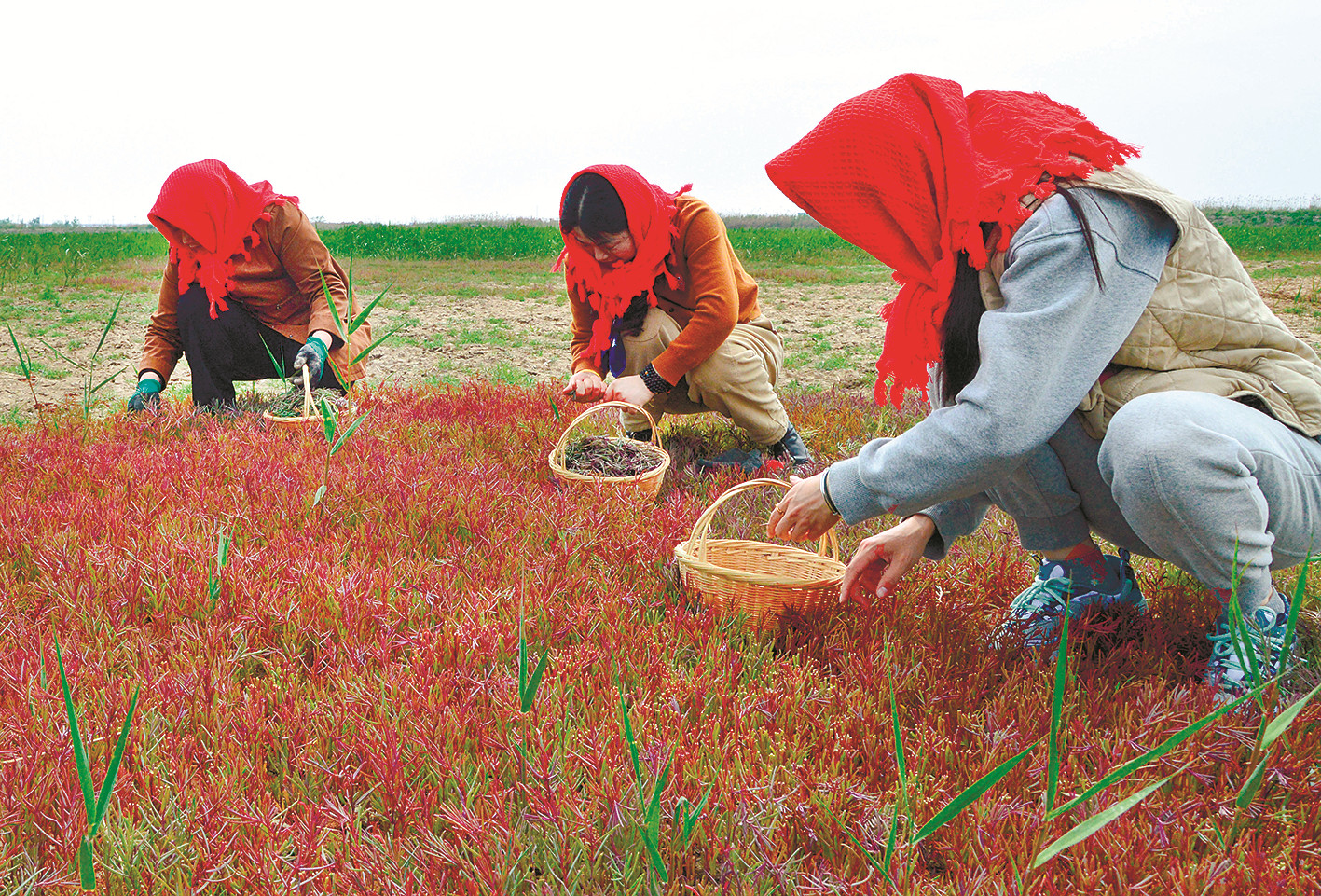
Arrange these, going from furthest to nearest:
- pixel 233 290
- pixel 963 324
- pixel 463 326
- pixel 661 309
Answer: pixel 463 326, pixel 233 290, pixel 661 309, pixel 963 324

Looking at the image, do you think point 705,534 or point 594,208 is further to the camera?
point 594,208

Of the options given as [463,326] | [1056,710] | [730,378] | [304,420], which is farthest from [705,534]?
[463,326]

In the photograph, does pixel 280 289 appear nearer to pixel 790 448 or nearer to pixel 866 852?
pixel 790 448

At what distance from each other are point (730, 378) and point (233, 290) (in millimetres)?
3090

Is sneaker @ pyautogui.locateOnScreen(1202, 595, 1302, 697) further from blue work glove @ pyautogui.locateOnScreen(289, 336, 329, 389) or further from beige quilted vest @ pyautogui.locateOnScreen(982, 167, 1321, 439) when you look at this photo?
blue work glove @ pyautogui.locateOnScreen(289, 336, 329, 389)

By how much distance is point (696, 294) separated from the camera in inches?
169

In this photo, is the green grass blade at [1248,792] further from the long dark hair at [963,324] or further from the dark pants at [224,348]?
the dark pants at [224,348]

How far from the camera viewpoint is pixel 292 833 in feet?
5.27

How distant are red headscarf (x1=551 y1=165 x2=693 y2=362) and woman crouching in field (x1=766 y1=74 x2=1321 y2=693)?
203cm

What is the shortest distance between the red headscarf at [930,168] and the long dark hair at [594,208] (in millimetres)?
1961

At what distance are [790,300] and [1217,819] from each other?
1327 cm

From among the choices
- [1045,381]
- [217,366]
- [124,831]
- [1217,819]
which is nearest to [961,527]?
[1045,381]

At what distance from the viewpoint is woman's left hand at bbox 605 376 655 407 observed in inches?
164

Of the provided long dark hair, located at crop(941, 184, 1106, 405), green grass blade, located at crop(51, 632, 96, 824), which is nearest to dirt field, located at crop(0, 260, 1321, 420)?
green grass blade, located at crop(51, 632, 96, 824)
